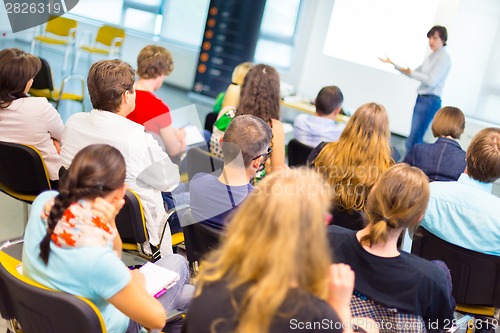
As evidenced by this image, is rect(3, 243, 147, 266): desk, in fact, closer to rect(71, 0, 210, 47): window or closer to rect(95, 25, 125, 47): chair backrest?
rect(95, 25, 125, 47): chair backrest

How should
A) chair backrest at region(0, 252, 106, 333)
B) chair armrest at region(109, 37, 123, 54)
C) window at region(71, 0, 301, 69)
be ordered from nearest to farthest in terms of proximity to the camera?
chair backrest at region(0, 252, 106, 333) → window at region(71, 0, 301, 69) → chair armrest at region(109, 37, 123, 54)

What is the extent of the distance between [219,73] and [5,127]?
526cm

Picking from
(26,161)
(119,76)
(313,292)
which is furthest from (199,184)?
(313,292)

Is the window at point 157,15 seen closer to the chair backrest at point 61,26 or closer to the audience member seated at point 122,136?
the chair backrest at point 61,26

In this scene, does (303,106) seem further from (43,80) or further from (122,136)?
(122,136)

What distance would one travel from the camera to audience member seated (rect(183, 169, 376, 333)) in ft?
4.30

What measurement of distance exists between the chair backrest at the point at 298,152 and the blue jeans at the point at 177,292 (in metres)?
1.82

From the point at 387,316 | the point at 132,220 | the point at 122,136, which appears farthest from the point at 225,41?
the point at 387,316

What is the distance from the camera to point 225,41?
8078mm

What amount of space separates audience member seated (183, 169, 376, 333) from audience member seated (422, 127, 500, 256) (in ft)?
4.69

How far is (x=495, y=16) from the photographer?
6.27m

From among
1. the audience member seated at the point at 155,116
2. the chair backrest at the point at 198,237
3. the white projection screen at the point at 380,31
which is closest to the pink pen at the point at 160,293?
the chair backrest at the point at 198,237

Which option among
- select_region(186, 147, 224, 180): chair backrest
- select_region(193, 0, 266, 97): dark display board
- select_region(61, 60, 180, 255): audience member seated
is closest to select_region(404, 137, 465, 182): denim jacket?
select_region(186, 147, 224, 180): chair backrest

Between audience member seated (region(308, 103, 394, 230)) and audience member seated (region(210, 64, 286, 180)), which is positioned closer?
audience member seated (region(308, 103, 394, 230))
